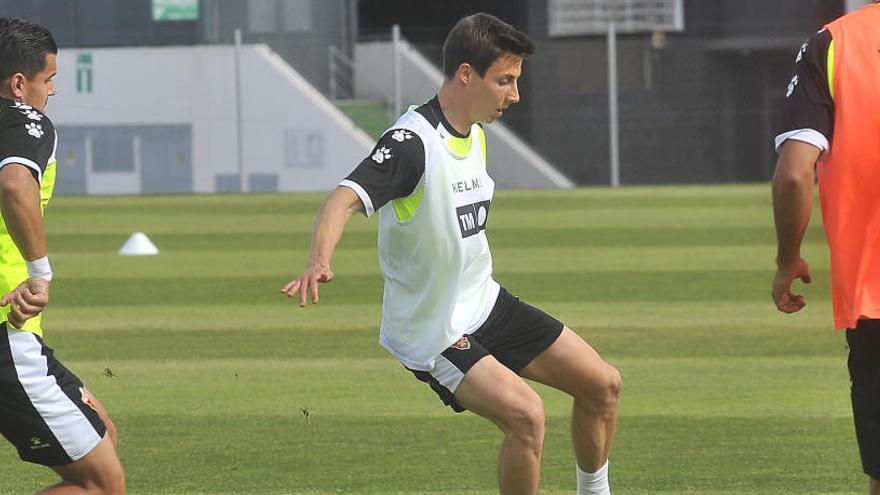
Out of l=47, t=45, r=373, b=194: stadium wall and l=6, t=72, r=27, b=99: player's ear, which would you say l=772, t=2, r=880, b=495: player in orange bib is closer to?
l=6, t=72, r=27, b=99: player's ear

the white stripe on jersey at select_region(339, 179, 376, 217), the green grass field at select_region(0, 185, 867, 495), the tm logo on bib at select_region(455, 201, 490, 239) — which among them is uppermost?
the white stripe on jersey at select_region(339, 179, 376, 217)

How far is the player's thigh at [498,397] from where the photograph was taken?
5688 millimetres

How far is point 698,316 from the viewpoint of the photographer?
42.4 ft

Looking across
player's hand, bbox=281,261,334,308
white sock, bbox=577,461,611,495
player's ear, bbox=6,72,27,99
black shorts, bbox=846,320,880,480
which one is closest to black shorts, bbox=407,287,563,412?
white sock, bbox=577,461,611,495

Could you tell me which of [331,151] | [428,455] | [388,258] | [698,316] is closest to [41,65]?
[388,258]

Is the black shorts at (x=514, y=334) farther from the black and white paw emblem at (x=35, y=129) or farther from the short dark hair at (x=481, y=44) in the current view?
the black and white paw emblem at (x=35, y=129)

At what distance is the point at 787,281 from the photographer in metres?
4.94

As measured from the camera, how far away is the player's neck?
5953 mm

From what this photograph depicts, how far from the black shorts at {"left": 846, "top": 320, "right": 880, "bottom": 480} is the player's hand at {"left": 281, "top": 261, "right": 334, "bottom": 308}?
62.2 inches

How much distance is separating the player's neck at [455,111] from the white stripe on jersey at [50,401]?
1707 mm

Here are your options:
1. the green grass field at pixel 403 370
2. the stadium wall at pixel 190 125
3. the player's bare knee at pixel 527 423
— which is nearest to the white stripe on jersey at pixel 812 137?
the player's bare knee at pixel 527 423

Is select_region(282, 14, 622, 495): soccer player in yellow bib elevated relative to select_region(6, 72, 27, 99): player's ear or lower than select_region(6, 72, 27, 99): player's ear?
lower

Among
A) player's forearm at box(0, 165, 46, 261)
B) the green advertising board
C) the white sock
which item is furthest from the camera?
the green advertising board

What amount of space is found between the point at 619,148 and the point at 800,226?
3190cm
